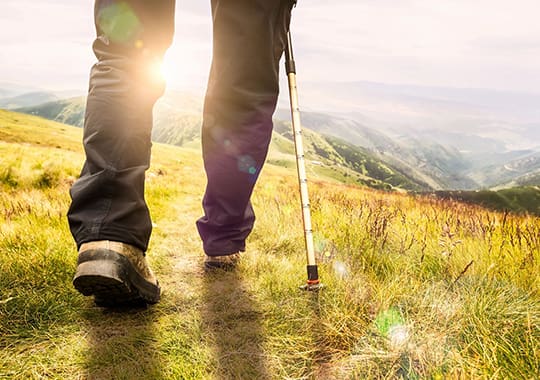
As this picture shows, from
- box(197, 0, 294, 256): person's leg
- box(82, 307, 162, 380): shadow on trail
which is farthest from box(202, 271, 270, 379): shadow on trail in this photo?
box(197, 0, 294, 256): person's leg

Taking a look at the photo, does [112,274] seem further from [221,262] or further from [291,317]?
[221,262]

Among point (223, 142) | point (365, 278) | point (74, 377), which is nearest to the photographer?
point (74, 377)

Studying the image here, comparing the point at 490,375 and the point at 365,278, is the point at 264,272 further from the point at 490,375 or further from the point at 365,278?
the point at 490,375

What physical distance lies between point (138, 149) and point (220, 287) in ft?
3.90

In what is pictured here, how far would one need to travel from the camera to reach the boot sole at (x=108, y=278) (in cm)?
191

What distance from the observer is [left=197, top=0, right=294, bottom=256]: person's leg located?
2553mm

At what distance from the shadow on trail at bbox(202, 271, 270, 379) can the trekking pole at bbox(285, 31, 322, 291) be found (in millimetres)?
434

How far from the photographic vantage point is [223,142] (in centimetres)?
288

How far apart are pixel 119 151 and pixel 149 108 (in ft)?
1.27

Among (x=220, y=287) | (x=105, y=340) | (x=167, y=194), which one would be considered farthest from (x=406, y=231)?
(x=167, y=194)

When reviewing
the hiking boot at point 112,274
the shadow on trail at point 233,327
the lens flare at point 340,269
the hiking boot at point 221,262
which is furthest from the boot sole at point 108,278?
the lens flare at point 340,269

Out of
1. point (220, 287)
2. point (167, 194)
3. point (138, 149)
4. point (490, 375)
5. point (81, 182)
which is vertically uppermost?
point (138, 149)

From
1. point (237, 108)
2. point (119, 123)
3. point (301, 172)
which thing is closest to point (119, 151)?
point (119, 123)

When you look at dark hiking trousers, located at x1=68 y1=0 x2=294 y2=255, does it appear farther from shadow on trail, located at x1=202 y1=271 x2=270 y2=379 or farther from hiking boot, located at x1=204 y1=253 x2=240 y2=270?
shadow on trail, located at x1=202 y1=271 x2=270 y2=379
